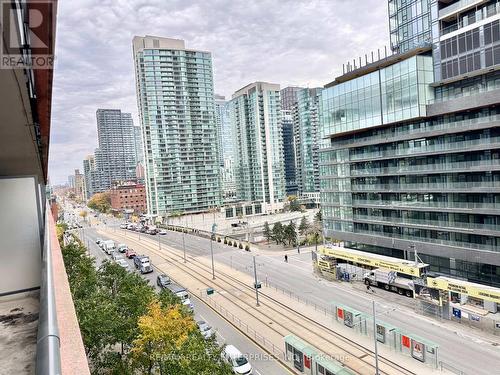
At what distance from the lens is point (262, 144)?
Result: 110 meters

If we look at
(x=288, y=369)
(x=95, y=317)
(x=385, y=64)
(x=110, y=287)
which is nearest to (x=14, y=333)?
(x=95, y=317)

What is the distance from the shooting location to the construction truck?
30.5 meters

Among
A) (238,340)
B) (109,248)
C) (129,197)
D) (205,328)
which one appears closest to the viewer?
(238,340)

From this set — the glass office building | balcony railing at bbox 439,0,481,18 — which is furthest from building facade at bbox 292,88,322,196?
balcony railing at bbox 439,0,481,18

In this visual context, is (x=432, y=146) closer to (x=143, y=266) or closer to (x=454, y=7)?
(x=454, y=7)

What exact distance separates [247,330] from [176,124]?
263 ft

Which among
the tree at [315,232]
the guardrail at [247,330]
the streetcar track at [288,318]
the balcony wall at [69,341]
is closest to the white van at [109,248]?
the streetcar track at [288,318]

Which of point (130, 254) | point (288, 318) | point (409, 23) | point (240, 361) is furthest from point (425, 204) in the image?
point (130, 254)

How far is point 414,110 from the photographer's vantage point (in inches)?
1309

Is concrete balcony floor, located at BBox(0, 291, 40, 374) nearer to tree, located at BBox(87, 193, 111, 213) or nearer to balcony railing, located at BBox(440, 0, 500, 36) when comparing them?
balcony railing, located at BBox(440, 0, 500, 36)

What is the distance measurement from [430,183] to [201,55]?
82.3 m

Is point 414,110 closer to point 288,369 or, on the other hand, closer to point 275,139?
point 288,369

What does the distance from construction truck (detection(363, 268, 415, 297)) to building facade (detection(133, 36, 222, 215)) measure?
236 feet

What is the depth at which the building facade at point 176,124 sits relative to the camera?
310 feet
